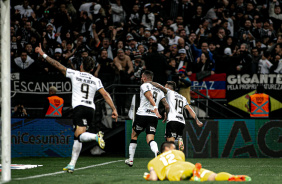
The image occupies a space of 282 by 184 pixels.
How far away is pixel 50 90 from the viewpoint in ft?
52.4

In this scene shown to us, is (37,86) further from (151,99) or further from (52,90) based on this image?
Result: (151,99)

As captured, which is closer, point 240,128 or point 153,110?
point 153,110

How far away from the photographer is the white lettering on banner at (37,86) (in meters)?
16.6

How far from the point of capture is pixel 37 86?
16.7m

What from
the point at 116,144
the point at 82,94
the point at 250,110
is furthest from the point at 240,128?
the point at 82,94

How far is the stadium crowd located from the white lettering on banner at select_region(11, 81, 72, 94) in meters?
0.80

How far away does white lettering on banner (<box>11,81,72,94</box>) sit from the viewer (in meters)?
16.6

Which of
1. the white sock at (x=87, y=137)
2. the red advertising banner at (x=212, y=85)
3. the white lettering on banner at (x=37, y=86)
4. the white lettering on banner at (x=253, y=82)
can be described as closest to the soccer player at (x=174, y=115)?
the white sock at (x=87, y=137)

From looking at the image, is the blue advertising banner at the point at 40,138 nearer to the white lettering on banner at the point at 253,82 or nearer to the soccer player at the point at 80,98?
the white lettering on banner at the point at 253,82

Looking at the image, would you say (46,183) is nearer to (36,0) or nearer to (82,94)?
(82,94)

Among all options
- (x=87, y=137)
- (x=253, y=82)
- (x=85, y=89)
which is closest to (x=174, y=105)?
(x=85, y=89)

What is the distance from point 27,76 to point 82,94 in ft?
24.9

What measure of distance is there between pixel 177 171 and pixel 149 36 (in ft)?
39.1

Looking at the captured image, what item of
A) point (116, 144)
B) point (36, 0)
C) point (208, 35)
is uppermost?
point (36, 0)
